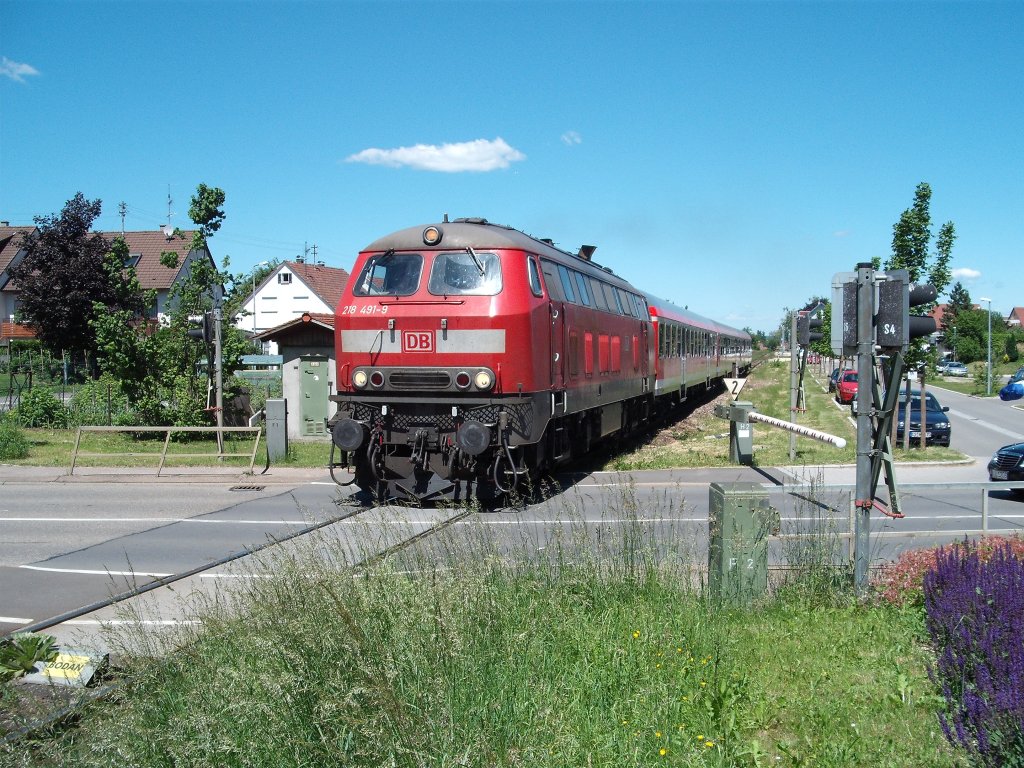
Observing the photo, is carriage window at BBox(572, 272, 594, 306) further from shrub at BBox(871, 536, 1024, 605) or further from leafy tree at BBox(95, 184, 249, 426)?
leafy tree at BBox(95, 184, 249, 426)

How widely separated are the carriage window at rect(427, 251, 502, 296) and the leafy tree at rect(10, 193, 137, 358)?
33.1 m

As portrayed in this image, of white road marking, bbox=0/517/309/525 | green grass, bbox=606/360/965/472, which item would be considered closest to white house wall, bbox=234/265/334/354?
green grass, bbox=606/360/965/472

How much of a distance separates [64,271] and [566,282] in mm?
34493

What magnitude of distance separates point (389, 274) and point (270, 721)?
8.70m

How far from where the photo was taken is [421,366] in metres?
11.5

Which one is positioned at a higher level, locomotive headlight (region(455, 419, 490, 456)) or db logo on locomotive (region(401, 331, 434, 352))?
db logo on locomotive (region(401, 331, 434, 352))

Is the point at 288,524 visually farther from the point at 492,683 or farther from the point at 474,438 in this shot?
the point at 492,683

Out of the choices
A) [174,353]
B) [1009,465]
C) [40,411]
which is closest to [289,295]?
[40,411]

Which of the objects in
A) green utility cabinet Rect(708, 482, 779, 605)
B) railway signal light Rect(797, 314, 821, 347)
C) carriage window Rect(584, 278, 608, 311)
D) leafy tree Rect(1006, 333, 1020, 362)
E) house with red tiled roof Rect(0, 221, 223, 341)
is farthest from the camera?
leafy tree Rect(1006, 333, 1020, 362)

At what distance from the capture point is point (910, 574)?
666cm

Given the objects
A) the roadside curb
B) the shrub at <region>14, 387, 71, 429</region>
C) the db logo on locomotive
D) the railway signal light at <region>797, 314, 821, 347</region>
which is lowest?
the roadside curb

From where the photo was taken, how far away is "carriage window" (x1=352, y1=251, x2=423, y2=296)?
12.0m

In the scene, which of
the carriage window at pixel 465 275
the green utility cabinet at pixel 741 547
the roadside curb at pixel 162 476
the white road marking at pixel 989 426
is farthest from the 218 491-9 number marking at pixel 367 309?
the white road marking at pixel 989 426

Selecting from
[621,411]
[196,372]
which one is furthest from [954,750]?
[196,372]
